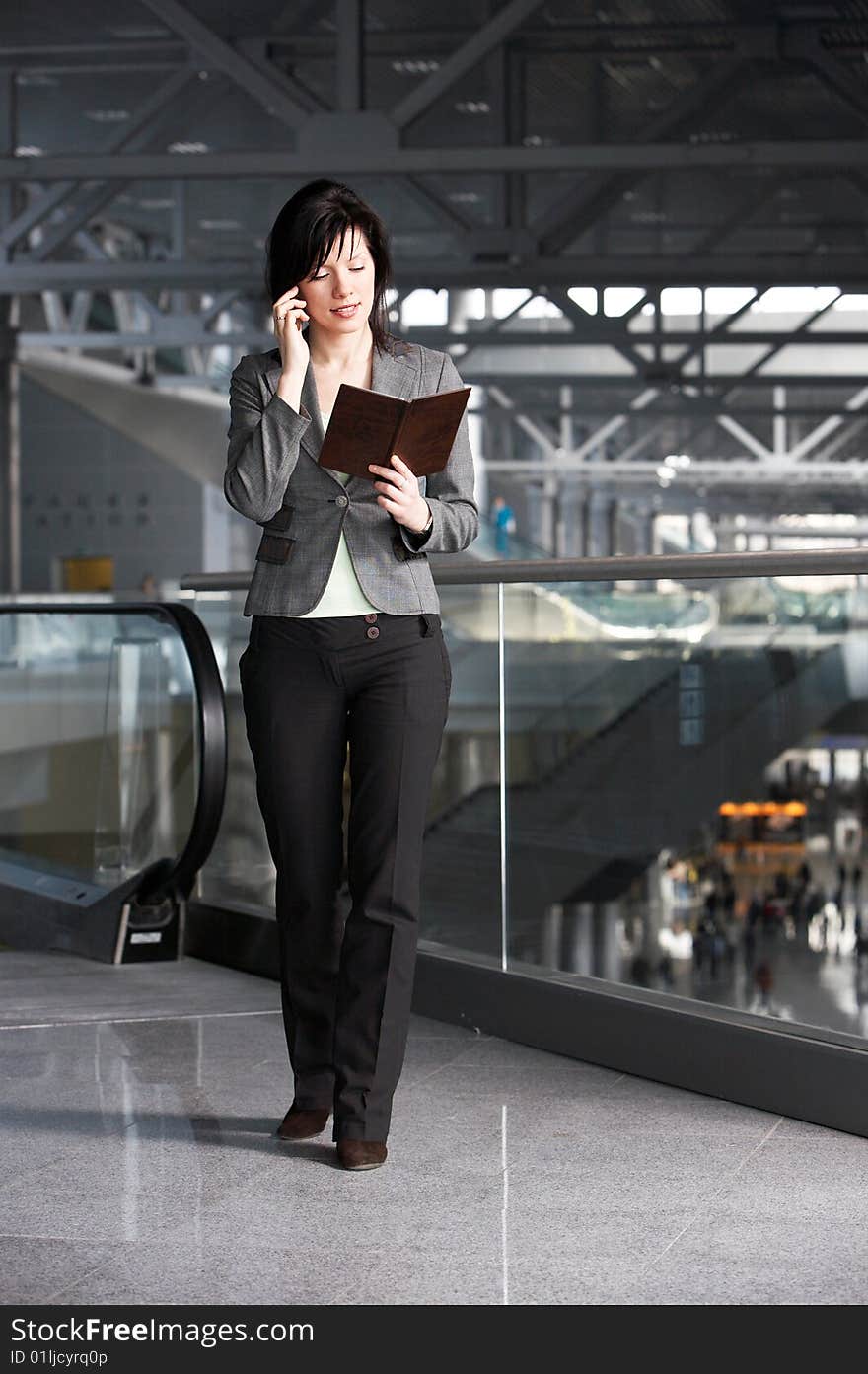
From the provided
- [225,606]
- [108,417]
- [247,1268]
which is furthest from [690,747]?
[108,417]

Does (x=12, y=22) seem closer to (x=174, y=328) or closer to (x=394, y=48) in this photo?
(x=394, y=48)

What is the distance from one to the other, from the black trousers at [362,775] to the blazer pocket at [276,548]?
4.0 inches

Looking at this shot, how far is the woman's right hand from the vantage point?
282 centimetres

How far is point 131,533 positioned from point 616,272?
692 inches

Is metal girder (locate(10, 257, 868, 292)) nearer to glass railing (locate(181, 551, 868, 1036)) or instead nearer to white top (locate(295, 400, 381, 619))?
glass railing (locate(181, 551, 868, 1036))

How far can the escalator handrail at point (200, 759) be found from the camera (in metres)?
4.72

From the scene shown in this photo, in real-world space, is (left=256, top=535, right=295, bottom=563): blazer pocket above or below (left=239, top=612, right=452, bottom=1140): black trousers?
above

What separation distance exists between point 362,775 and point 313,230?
90 centimetres

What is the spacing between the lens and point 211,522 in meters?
31.3

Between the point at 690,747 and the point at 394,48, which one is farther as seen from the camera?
the point at 394,48

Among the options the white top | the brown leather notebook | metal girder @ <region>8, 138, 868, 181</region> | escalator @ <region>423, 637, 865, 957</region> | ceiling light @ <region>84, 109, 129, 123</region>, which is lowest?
escalator @ <region>423, 637, 865, 957</region>

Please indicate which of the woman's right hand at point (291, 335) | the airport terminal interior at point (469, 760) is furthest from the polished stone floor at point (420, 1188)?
the woman's right hand at point (291, 335)

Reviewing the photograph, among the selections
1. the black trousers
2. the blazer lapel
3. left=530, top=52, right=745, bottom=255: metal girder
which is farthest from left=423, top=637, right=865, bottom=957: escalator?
left=530, top=52, right=745, bottom=255: metal girder

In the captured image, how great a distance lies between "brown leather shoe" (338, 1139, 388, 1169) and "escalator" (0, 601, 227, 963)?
1854 millimetres
